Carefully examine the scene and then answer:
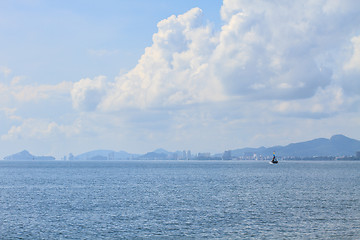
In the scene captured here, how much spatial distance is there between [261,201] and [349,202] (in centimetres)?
1769

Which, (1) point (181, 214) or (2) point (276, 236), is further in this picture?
(1) point (181, 214)

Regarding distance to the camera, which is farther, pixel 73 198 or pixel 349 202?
pixel 73 198

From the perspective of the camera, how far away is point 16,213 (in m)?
71.6

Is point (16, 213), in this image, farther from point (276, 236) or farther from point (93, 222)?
point (276, 236)

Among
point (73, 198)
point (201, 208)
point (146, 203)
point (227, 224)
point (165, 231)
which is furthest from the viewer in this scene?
point (73, 198)

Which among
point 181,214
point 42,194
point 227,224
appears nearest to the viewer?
point 227,224

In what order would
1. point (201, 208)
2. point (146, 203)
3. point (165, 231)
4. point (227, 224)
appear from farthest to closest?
point (146, 203), point (201, 208), point (227, 224), point (165, 231)

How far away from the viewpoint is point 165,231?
5550 cm

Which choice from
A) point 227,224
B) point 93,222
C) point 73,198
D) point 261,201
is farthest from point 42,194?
point 227,224

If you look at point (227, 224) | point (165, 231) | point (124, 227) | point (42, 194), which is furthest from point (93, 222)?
point (42, 194)

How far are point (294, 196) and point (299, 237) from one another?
154 feet

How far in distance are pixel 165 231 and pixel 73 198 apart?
146 feet

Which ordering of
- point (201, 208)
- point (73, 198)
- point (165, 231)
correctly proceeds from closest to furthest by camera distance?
point (165, 231) → point (201, 208) → point (73, 198)

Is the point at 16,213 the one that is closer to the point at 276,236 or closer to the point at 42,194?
the point at 42,194
